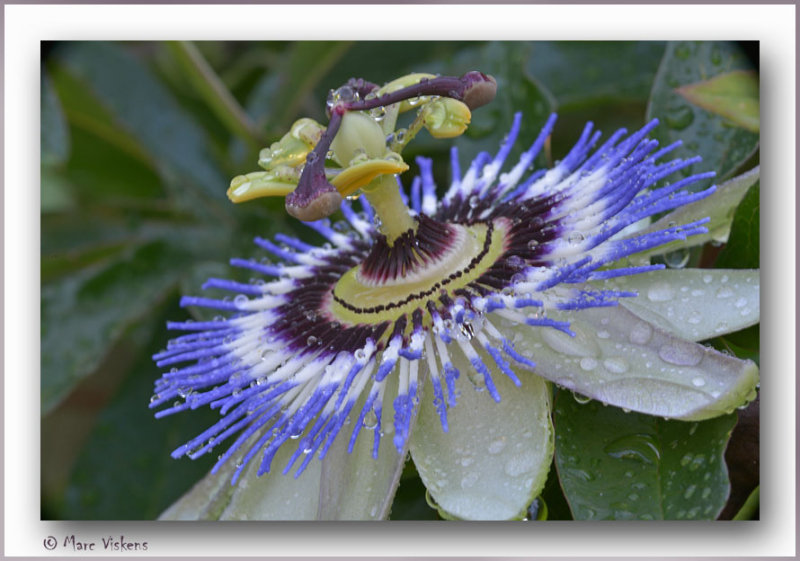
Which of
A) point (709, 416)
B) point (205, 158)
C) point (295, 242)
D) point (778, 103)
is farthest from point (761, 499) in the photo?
point (205, 158)

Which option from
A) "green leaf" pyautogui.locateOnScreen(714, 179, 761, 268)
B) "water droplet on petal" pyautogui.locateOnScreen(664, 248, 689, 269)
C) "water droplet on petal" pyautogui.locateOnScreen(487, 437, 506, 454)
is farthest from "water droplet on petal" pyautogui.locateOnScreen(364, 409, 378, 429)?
"green leaf" pyautogui.locateOnScreen(714, 179, 761, 268)

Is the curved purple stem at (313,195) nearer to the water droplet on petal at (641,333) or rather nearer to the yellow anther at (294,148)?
the yellow anther at (294,148)

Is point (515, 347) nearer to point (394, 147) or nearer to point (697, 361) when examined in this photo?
point (697, 361)

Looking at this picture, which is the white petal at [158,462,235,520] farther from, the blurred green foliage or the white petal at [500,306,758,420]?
the white petal at [500,306,758,420]

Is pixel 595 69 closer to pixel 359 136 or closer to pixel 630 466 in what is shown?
pixel 359 136

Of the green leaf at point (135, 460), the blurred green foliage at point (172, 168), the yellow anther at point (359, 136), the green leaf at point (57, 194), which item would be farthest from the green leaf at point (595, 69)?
the green leaf at point (57, 194)

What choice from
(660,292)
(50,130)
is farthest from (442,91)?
(50,130)
